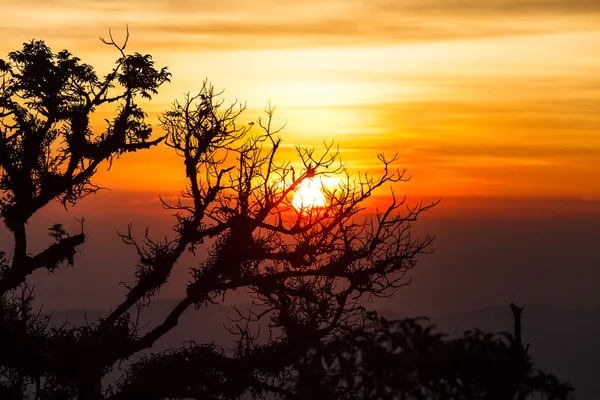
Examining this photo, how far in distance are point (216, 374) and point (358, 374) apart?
17510 millimetres

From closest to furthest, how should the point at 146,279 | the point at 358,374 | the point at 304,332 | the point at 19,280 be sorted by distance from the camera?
the point at 358,374, the point at 304,332, the point at 146,279, the point at 19,280

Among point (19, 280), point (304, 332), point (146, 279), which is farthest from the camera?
point (19, 280)

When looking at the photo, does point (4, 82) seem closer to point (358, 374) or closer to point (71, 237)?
point (71, 237)

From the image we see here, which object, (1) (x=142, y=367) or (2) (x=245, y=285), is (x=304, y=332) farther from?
(1) (x=142, y=367)

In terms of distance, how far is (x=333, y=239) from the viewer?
26.1 metres

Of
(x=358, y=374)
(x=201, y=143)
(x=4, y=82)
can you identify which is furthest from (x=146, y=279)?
(x=358, y=374)

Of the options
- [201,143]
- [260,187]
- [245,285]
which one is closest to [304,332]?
[245,285]

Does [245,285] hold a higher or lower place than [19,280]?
lower

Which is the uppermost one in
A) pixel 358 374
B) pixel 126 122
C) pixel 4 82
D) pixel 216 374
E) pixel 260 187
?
pixel 4 82

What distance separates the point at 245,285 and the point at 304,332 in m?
2.43

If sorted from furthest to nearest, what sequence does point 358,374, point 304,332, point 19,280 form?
point 19,280 → point 304,332 → point 358,374

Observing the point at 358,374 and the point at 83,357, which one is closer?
the point at 358,374

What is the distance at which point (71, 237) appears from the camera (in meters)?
30.8

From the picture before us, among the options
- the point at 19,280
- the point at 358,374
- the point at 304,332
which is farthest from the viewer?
the point at 19,280
